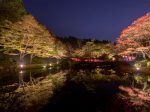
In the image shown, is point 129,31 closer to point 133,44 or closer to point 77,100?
point 133,44

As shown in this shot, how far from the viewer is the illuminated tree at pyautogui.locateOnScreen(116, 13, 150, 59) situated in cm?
2693

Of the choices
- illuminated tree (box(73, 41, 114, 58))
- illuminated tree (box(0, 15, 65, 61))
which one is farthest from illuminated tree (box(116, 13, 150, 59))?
illuminated tree (box(73, 41, 114, 58))

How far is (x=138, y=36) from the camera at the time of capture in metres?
28.8

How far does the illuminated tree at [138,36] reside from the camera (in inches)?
1060

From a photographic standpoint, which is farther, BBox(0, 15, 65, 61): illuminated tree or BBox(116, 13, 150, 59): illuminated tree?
BBox(0, 15, 65, 61): illuminated tree

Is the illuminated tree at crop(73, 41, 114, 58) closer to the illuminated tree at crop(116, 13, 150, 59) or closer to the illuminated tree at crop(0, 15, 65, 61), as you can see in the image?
the illuminated tree at crop(0, 15, 65, 61)

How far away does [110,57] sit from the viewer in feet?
151

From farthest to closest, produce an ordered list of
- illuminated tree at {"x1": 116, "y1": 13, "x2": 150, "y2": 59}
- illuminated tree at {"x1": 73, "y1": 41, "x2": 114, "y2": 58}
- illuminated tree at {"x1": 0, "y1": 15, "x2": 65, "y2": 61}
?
illuminated tree at {"x1": 73, "y1": 41, "x2": 114, "y2": 58} → illuminated tree at {"x1": 0, "y1": 15, "x2": 65, "y2": 61} → illuminated tree at {"x1": 116, "y1": 13, "x2": 150, "y2": 59}

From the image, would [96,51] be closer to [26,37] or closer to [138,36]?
[26,37]

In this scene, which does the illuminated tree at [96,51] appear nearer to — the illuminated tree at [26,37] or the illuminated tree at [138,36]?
the illuminated tree at [26,37]

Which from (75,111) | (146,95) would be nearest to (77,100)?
(75,111)

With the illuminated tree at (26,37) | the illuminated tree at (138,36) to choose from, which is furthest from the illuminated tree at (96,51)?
the illuminated tree at (138,36)

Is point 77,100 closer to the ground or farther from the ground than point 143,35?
closer to the ground

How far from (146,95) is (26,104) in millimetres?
6699
